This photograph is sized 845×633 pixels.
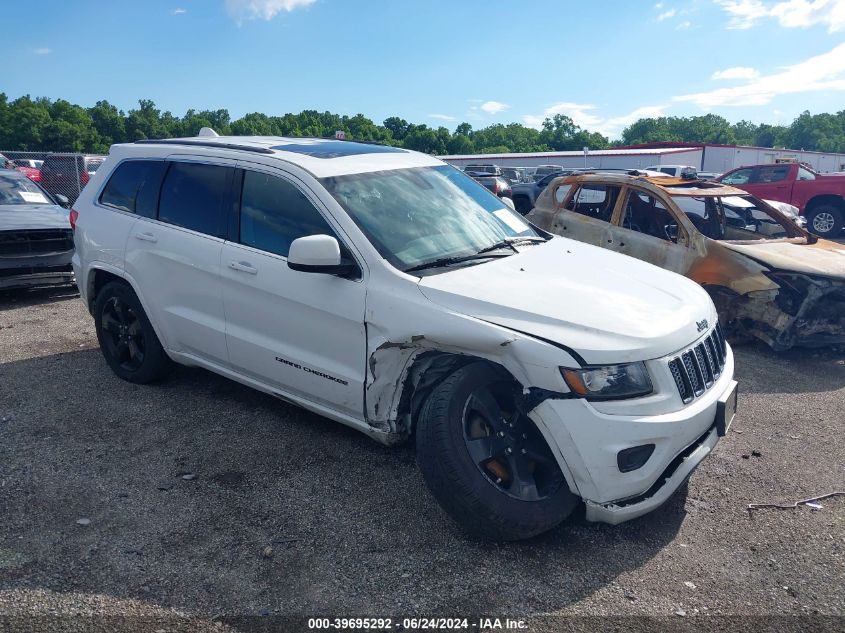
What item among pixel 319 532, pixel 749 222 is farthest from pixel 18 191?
pixel 749 222

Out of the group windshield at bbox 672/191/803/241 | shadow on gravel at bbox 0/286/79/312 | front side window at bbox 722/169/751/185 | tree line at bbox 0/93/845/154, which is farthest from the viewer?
tree line at bbox 0/93/845/154

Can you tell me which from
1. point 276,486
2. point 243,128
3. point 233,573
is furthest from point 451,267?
point 243,128

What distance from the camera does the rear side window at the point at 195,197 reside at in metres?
4.46

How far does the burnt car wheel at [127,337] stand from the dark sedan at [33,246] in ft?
11.5

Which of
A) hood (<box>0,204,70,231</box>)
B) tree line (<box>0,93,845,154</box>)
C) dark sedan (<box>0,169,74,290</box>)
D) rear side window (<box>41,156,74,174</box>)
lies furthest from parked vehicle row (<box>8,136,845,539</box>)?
tree line (<box>0,93,845,154</box>)

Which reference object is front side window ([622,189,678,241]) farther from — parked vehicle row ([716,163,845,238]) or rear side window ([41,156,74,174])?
rear side window ([41,156,74,174])

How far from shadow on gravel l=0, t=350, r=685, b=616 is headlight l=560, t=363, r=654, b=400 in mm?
820

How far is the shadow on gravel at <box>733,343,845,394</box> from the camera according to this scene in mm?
5863

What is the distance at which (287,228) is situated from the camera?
160 inches

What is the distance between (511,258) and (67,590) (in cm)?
274

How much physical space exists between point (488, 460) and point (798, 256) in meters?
5.19

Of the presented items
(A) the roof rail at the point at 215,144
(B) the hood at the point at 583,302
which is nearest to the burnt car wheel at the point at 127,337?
(A) the roof rail at the point at 215,144

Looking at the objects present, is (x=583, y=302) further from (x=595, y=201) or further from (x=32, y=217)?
(x=32, y=217)

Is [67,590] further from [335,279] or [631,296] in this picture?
[631,296]
